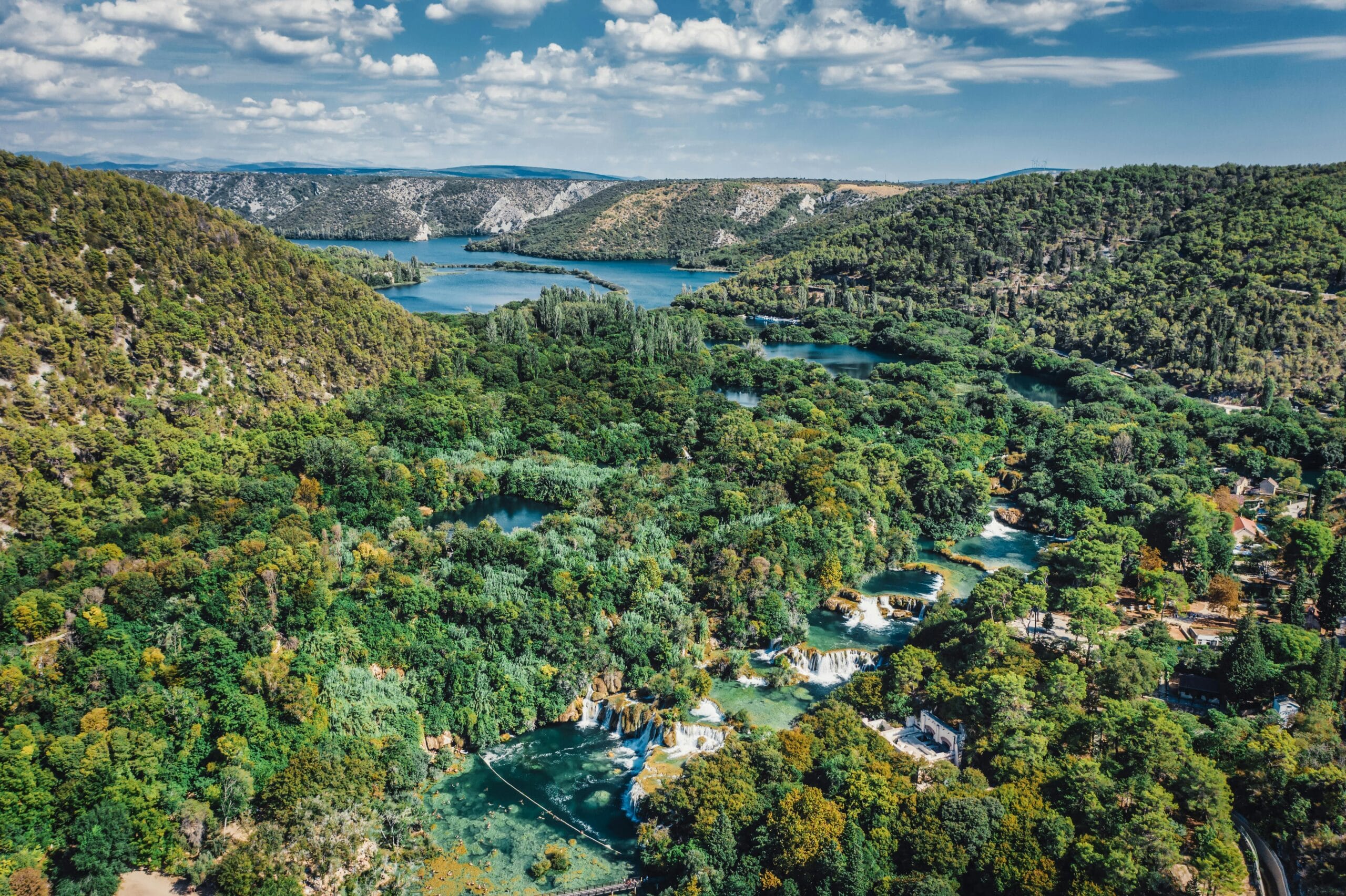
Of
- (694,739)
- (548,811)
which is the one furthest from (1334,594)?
(548,811)

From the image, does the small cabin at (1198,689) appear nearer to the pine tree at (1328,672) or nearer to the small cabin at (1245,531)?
the pine tree at (1328,672)

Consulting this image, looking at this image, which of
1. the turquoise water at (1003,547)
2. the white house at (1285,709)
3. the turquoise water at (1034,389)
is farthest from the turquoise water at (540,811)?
the turquoise water at (1034,389)

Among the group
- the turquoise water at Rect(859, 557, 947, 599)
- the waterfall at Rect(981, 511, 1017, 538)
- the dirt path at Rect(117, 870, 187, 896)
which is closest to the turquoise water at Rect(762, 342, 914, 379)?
the waterfall at Rect(981, 511, 1017, 538)

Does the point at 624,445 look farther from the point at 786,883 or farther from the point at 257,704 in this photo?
the point at 786,883

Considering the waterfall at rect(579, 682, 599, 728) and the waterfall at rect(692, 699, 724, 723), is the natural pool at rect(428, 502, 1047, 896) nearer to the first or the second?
the waterfall at rect(579, 682, 599, 728)

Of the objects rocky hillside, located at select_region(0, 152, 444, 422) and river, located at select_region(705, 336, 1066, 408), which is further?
river, located at select_region(705, 336, 1066, 408)

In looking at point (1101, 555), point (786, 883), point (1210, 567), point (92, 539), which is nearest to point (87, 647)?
point (92, 539)
